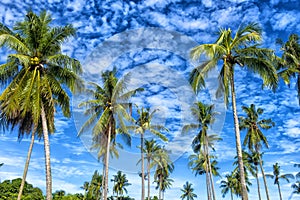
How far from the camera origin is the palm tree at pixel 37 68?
57.0ft

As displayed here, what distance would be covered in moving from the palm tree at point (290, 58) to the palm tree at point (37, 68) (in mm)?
15913

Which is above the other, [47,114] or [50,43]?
[50,43]

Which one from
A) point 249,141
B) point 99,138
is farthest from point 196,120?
point 99,138

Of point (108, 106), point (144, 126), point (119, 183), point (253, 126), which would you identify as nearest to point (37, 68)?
point (108, 106)

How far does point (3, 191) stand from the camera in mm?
53094

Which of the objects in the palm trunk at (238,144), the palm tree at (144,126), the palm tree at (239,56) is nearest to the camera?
the palm trunk at (238,144)

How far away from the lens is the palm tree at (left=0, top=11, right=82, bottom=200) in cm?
1738

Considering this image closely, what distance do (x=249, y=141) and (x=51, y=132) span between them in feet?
95.7

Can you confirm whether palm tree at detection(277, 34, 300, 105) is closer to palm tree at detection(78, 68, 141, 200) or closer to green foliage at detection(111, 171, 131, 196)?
palm tree at detection(78, 68, 141, 200)

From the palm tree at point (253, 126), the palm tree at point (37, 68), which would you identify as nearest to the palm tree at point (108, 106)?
the palm tree at point (37, 68)

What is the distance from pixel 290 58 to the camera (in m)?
24.1

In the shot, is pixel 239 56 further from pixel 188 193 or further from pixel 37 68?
pixel 188 193

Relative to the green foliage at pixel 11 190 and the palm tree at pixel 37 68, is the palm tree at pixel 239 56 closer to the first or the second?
the palm tree at pixel 37 68

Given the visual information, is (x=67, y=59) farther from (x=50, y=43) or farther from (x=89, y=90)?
(x=89, y=90)
